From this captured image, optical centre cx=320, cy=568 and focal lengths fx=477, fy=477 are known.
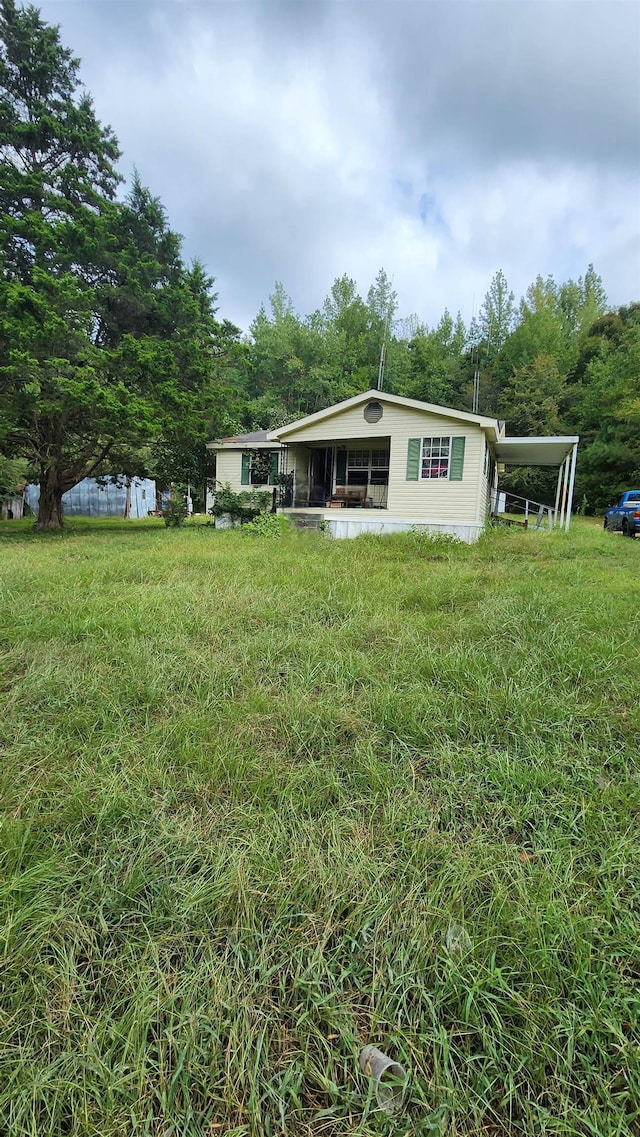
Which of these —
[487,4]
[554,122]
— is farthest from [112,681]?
[554,122]

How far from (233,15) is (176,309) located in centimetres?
621

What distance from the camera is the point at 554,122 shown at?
11.1 metres

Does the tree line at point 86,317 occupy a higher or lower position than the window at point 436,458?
higher

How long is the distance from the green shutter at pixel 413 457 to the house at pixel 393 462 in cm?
3

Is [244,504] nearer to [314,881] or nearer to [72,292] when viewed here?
[72,292]

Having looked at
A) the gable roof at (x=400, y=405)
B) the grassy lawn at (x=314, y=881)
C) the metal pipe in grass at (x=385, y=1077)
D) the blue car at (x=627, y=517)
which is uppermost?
the gable roof at (x=400, y=405)

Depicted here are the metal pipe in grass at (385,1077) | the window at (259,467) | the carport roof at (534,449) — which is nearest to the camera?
the metal pipe in grass at (385,1077)

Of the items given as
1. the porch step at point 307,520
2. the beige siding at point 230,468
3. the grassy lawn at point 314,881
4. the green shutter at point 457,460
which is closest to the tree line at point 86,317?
the beige siding at point 230,468

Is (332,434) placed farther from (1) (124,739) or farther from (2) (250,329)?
(2) (250,329)

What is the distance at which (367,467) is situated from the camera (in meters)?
15.1

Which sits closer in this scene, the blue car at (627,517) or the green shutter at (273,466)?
the blue car at (627,517)

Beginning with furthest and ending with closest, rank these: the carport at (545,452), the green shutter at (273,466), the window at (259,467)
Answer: the window at (259,467), the green shutter at (273,466), the carport at (545,452)

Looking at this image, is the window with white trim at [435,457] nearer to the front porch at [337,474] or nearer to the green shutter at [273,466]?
the front porch at [337,474]

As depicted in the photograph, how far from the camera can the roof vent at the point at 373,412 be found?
12523 mm
